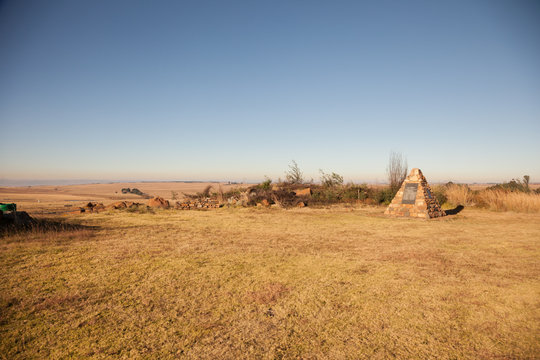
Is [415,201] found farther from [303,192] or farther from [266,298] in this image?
[266,298]

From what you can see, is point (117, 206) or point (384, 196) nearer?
point (117, 206)

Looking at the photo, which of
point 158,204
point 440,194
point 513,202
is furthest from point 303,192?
point 513,202

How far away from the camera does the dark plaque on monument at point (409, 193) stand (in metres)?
13.5

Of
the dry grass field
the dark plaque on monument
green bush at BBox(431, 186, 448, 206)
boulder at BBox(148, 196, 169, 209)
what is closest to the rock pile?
boulder at BBox(148, 196, 169, 209)

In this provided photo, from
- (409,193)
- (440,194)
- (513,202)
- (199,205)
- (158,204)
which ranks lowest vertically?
(199,205)

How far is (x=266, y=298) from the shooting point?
4.18 m

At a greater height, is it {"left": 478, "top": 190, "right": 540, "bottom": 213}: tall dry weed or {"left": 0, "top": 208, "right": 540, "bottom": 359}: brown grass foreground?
{"left": 478, "top": 190, "right": 540, "bottom": 213}: tall dry weed

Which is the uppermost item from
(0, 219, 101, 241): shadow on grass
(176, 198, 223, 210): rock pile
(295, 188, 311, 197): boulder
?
(295, 188, 311, 197): boulder

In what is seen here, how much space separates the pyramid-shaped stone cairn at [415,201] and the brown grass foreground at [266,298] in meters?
4.55

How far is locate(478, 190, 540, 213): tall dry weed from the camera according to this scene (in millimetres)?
14619

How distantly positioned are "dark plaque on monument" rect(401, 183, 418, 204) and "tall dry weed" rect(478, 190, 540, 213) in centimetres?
602

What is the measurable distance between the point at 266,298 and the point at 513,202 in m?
17.4

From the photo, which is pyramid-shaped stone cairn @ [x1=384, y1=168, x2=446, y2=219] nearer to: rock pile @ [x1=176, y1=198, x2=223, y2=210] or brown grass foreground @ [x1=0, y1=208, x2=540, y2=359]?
brown grass foreground @ [x1=0, y1=208, x2=540, y2=359]

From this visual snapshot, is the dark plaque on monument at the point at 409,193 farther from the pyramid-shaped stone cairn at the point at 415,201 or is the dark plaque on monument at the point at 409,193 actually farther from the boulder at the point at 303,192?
the boulder at the point at 303,192
